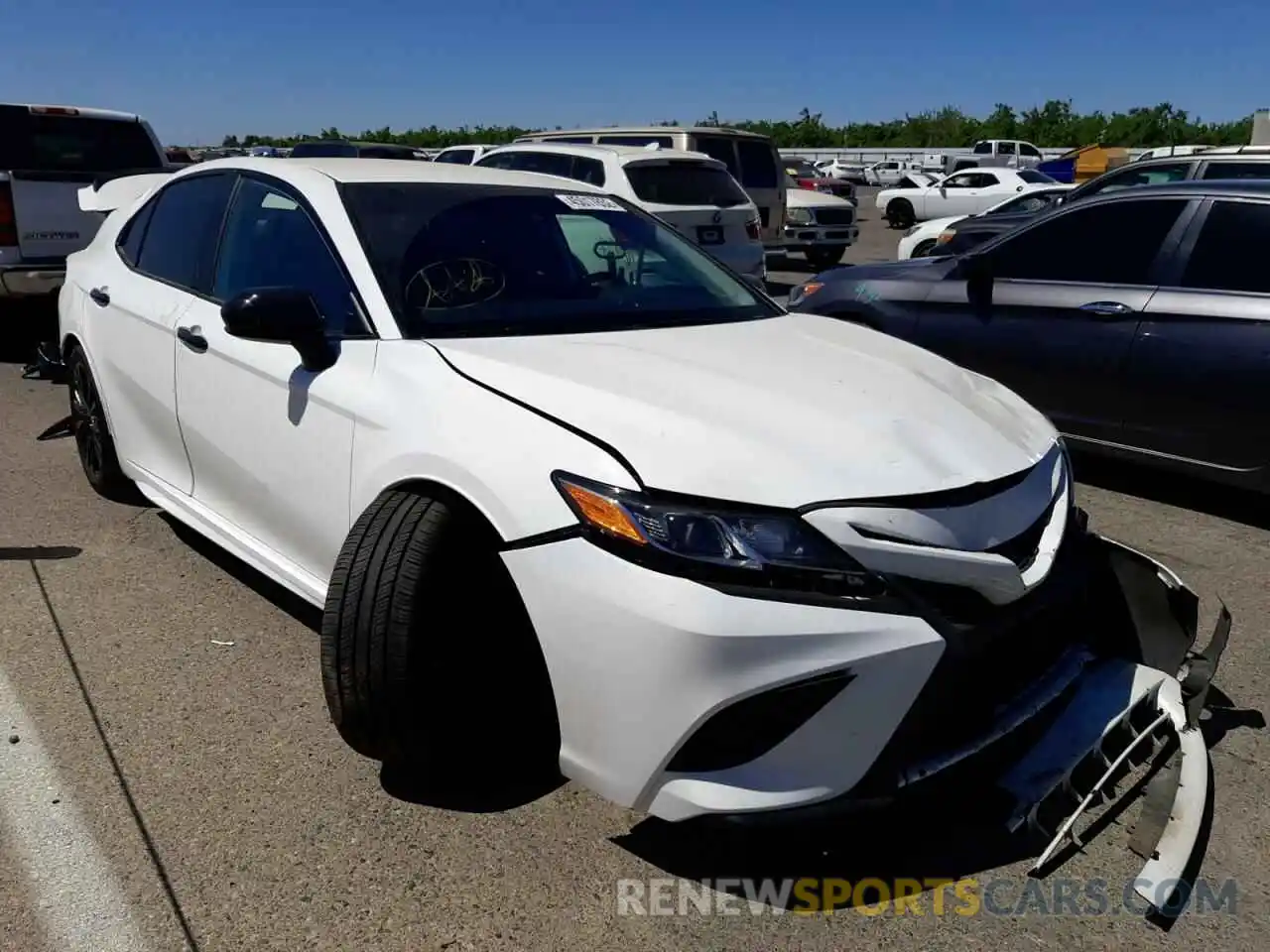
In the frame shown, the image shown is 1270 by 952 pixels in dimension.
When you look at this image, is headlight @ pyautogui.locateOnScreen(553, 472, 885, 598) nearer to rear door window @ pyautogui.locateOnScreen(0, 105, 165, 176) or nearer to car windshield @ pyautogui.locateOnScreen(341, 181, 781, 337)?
car windshield @ pyautogui.locateOnScreen(341, 181, 781, 337)

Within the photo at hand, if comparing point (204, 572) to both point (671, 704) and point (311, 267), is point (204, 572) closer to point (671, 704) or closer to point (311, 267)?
point (311, 267)

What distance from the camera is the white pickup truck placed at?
7746 mm

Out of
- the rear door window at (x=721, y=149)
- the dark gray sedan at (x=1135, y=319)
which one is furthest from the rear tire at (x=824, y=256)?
the dark gray sedan at (x=1135, y=319)

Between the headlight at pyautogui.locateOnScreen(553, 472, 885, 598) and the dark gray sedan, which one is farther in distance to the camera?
the dark gray sedan

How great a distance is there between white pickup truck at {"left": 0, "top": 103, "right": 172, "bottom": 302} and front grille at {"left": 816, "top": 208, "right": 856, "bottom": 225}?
909cm

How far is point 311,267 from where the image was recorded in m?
3.27

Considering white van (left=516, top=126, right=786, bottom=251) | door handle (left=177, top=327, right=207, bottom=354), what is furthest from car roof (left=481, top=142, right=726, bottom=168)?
door handle (left=177, top=327, right=207, bottom=354)

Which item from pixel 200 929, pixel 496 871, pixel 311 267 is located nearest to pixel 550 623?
pixel 496 871

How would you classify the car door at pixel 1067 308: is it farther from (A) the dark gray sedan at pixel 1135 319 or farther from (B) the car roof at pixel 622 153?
(B) the car roof at pixel 622 153

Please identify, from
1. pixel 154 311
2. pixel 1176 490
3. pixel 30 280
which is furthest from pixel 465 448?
pixel 30 280

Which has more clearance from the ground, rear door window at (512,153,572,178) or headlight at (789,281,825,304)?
rear door window at (512,153,572,178)

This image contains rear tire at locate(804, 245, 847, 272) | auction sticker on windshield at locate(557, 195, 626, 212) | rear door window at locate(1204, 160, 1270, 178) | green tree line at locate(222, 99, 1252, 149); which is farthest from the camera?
green tree line at locate(222, 99, 1252, 149)

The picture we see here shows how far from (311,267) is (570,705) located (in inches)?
66.5

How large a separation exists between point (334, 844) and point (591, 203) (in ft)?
7.63
